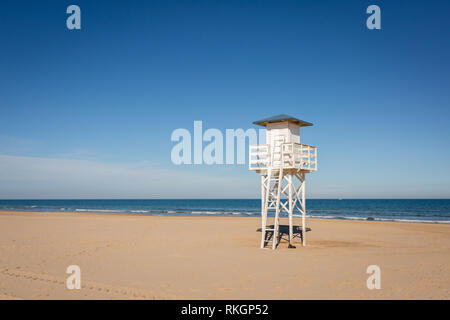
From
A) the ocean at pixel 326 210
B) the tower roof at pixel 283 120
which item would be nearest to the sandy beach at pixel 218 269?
the tower roof at pixel 283 120

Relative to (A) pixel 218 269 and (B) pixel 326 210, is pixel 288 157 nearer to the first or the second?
(A) pixel 218 269

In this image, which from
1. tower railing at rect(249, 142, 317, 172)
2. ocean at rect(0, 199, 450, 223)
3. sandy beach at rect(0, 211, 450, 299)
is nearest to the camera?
sandy beach at rect(0, 211, 450, 299)

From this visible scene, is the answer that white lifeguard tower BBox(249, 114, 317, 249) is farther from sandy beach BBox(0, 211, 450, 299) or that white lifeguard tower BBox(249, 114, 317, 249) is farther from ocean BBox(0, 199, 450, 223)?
ocean BBox(0, 199, 450, 223)

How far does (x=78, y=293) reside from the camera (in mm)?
8266

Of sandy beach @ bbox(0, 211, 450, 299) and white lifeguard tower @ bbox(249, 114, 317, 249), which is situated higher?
white lifeguard tower @ bbox(249, 114, 317, 249)

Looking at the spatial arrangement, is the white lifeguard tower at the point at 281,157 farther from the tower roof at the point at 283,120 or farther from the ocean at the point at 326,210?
the ocean at the point at 326,210

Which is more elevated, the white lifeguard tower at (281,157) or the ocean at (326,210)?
the white lifeguard tower at (281,157)

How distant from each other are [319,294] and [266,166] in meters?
7.90

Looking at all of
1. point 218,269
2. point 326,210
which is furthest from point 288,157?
point 326,210

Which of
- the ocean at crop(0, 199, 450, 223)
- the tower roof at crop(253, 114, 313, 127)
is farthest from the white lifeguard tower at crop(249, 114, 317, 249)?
the ocean at crop(0, 199, 450, 223)

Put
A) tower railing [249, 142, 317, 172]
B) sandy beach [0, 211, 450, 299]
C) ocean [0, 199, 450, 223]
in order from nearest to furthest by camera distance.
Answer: sandy beach [0, 211, 450, 299], tower railing [249, 142, 317, 172], ocean [0, 199, 450, 223]

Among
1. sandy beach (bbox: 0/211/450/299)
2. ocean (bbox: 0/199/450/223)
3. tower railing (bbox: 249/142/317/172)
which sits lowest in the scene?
ocean (bbox: 0/199/450/223)
